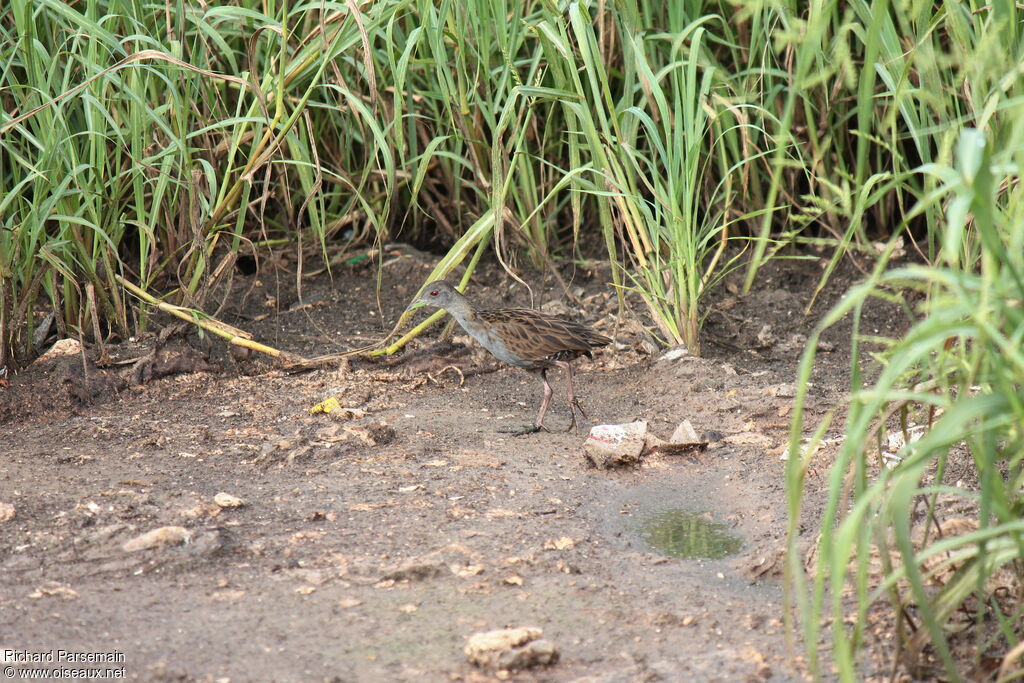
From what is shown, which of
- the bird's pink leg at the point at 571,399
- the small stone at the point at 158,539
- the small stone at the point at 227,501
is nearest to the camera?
the small stone at the point at 158,539

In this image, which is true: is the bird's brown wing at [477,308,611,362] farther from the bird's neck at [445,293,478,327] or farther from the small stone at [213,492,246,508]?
the small stone at [213,492,246,508]

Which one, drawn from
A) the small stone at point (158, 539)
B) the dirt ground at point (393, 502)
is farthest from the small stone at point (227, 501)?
the small stone at point (158, 539)

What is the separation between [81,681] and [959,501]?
258 centimetres

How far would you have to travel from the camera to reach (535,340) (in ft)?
16.2

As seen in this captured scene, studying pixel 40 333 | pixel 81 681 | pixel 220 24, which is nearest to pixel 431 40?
pixel 220 24

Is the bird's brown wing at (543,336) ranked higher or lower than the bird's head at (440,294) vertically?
lower

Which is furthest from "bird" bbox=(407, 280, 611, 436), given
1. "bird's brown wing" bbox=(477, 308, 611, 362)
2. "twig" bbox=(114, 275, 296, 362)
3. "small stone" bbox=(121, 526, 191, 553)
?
"small stone" bbox=(121, 526, 191, 553)

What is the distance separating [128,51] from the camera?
4.98 m

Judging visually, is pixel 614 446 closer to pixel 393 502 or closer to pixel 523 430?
pixel 523 430

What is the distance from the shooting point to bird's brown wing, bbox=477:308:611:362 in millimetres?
4938

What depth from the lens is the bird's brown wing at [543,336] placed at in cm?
494

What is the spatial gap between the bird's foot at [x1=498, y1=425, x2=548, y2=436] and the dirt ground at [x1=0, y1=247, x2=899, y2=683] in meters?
0.07

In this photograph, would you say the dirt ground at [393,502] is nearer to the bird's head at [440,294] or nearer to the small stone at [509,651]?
the small stone at [509,651]

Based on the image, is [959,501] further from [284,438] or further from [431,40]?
[431,40]
